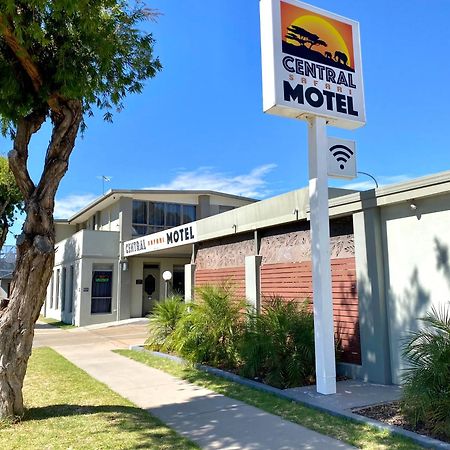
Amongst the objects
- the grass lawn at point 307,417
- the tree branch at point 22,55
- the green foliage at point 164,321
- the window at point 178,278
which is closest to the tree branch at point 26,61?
the tree branch at point 22,55

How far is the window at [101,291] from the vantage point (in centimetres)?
2191

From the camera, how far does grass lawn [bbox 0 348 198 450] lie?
16.5 feet

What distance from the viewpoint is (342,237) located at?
8.83 m

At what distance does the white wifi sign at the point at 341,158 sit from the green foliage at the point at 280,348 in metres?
2.69

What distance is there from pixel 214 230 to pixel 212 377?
17.6ft

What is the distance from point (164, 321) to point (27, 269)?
635 centimetres

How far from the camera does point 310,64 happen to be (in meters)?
7.58

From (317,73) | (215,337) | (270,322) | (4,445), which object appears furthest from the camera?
(215,337)

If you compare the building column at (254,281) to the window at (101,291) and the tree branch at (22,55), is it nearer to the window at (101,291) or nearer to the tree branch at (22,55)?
the tree branch at (22,55)

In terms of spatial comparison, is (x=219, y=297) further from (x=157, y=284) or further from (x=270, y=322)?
(x=157, y=284)

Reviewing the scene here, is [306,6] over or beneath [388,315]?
over

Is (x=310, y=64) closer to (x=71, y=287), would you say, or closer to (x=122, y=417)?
(x=122, y=417)

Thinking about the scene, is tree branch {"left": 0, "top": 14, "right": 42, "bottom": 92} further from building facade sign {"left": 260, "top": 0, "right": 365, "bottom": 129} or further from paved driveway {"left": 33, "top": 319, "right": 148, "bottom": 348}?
paved driveway {"left": 33, "top": 319, "right": 148, "bottom": 348}

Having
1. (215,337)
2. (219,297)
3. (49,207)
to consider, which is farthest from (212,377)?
(49,207)
